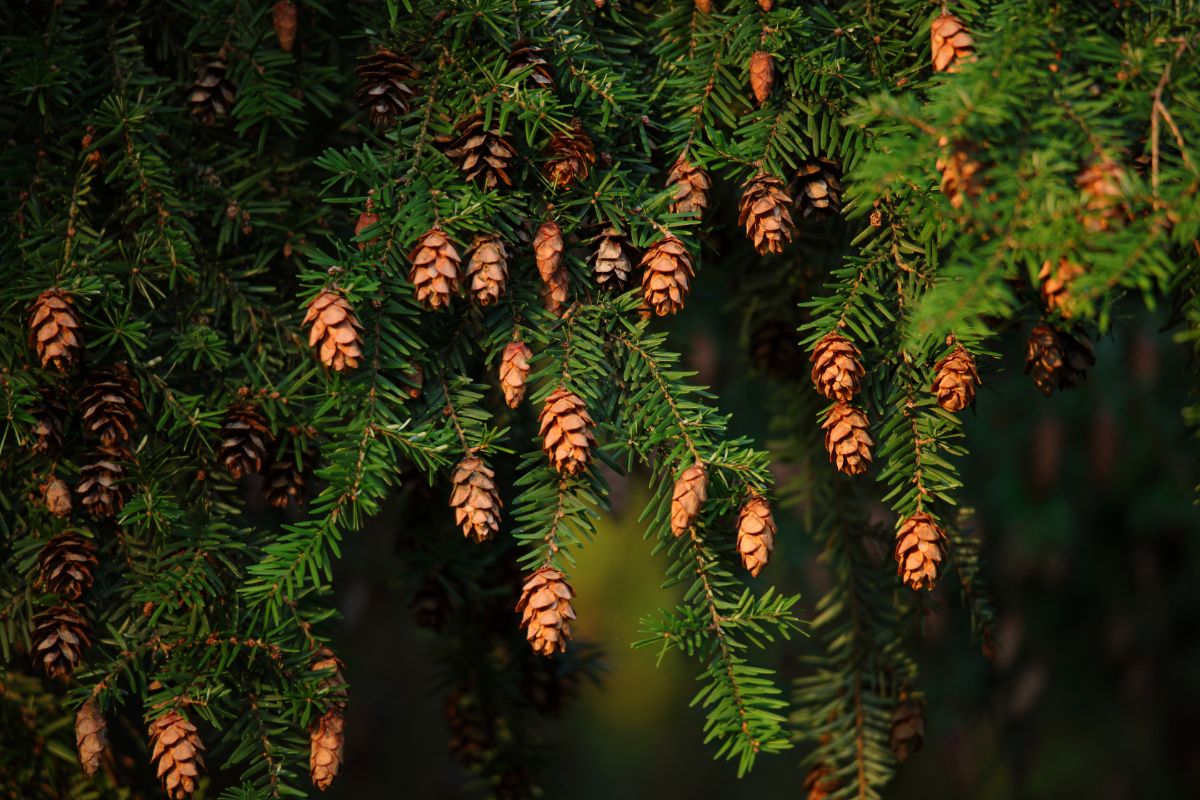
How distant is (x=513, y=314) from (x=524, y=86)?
7.1 inches

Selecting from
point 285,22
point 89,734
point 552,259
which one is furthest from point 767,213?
point 89,734

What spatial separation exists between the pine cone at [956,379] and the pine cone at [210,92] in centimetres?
64

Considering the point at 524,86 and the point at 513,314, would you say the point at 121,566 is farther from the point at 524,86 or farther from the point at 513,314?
the point at 524,86

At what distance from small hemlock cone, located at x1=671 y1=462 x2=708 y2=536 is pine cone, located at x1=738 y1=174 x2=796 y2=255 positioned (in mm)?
185

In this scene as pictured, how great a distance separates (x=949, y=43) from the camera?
735 millimetres

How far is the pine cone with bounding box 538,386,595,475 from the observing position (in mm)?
761

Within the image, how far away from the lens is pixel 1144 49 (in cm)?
70

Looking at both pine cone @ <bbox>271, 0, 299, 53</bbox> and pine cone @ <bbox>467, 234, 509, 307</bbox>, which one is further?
pine cone @ <bbox>271, 0, 299, 53</bbox>

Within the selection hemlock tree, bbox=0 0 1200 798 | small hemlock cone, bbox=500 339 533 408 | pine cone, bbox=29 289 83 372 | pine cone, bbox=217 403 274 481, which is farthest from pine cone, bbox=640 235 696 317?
pine cone, bbox=29 289 83 372

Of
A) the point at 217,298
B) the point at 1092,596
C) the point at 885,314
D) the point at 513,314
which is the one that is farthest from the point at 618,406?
the point at 1092,596

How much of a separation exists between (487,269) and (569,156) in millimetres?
114

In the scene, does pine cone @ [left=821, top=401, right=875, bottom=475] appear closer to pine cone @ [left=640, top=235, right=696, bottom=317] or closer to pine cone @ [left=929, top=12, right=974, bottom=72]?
pine cone @ [left=640, top=235, right=696, bottom=317]

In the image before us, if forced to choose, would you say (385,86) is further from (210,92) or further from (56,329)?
(56,329)

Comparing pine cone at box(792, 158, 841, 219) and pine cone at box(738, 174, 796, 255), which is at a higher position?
pine cone at box(792, 158, 841, 219)
